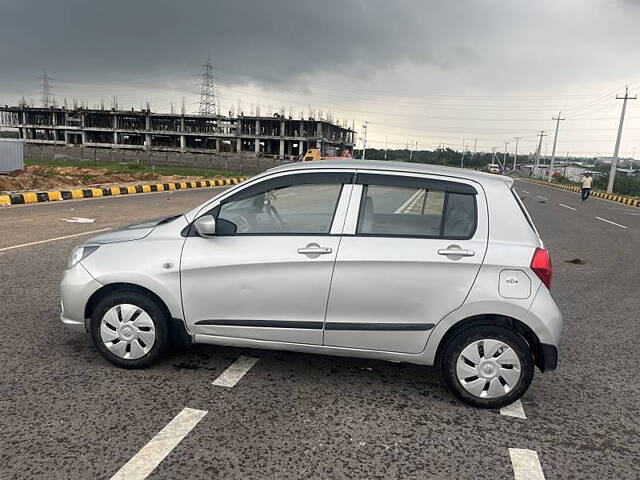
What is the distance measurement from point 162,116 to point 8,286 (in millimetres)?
84735

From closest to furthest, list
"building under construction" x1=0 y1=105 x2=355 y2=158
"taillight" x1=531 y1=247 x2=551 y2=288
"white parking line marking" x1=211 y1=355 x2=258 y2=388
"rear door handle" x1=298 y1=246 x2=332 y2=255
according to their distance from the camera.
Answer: "taillight" x1=531 y1=247 x2=551 y2=288 → "rear door handle" x1=298 y1=246 x2=332 y2=255 → "white parking line marking" x1=211 y1=355 x2=258 y2=388 → "building under construction" x1=0 y1=105 x2=355 y2=158

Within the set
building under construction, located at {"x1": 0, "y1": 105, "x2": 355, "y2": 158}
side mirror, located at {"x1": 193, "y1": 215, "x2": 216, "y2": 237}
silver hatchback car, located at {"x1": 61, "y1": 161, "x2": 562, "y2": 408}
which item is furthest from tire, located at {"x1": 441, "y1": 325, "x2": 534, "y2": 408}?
building under construction, located at {"x1": 0, "y1": 105, "x2": 355, "y2": 158}

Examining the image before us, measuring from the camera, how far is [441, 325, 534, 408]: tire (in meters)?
3.32

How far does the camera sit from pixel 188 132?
274 feet

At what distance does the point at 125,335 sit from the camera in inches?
145

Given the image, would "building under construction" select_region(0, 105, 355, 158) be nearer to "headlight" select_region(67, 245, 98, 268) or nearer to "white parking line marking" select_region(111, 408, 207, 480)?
"headlight" select_region(67, 245, 98, 268)

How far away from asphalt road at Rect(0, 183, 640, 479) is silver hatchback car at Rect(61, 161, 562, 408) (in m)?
0.29

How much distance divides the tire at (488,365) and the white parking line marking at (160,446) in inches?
67.2

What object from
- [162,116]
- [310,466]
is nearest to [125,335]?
[310,466]

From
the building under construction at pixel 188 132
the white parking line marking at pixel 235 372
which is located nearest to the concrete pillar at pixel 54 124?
the building under construction at pixel 188 132

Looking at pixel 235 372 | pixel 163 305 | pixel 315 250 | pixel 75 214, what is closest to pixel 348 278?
pixel 315 250

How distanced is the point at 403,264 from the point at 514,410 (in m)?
1.30

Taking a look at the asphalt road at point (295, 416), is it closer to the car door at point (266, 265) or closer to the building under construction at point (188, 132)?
the car door at point (266, 265)

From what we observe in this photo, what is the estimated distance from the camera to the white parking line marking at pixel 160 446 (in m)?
2.58
